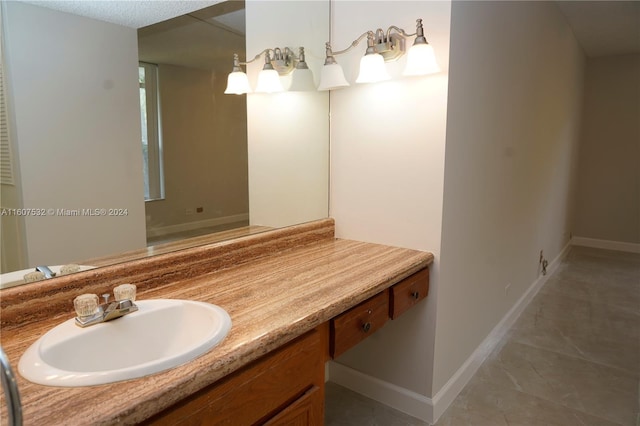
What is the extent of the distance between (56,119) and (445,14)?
4.97 feet

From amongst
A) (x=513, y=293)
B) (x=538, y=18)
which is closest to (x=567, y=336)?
(x=513, y=293)

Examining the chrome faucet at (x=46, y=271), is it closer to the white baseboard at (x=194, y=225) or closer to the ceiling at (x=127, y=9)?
the white baseboard at (x=194, y=225)

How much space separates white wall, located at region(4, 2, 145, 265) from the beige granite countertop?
0.23 meters

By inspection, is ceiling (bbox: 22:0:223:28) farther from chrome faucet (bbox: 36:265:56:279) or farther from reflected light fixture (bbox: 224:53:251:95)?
chrome faucet (bbox: 36:265:56:279)

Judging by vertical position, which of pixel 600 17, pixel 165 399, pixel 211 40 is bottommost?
pixel 165 399

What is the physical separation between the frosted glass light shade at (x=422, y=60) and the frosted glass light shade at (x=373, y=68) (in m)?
0.15

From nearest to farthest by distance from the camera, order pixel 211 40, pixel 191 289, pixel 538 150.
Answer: pixel 191 289 → pixel 211 40 → pixel 538 150

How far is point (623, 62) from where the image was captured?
5.22 metres

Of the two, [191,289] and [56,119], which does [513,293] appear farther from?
[56,119]

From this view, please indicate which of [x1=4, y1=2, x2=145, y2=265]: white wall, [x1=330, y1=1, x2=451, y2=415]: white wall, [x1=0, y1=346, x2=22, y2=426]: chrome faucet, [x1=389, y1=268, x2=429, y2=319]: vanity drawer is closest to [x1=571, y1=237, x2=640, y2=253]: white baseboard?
[x1=330, y1=1, x2=451, y2=415]: white wall

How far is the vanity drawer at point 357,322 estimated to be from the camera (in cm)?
132

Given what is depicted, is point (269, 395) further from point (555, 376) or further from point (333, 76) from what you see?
point (555, 376)

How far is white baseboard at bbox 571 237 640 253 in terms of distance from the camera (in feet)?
17.6

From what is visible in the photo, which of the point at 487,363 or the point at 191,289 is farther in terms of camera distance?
the point at 487,363
